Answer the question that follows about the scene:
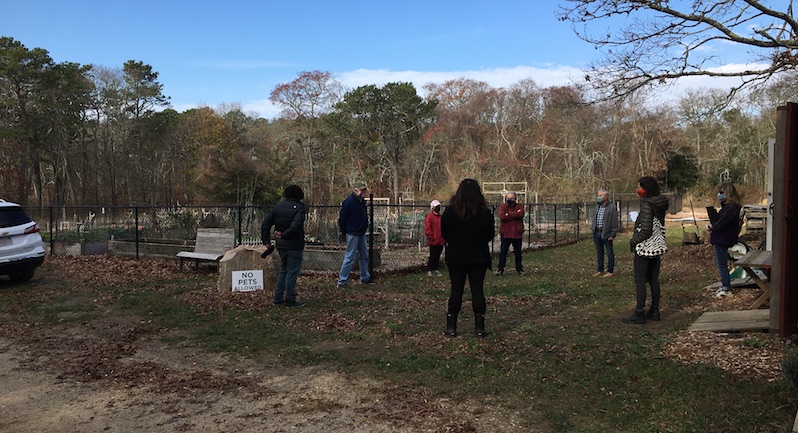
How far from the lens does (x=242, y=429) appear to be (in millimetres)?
3906

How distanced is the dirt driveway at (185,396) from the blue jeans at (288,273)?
6.35 ft

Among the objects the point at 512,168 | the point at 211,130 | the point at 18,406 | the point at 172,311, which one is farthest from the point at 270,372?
the point at 211,130

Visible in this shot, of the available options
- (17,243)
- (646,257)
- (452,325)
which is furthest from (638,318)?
(17,243)

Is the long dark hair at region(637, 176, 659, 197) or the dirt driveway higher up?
the long dark hair at region(637, 176, 659, 197)

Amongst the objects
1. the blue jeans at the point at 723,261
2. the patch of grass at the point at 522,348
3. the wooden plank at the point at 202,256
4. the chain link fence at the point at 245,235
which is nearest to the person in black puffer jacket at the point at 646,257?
the patch of grass at the point at 522,348

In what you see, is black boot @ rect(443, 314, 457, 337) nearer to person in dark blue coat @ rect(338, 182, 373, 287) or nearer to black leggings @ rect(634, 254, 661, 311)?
black leggings @ rect(634, 254, 661, 311)

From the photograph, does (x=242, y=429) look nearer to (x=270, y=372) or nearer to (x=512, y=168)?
Answer: (x=270, y=372)

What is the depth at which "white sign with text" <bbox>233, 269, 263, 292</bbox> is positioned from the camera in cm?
897

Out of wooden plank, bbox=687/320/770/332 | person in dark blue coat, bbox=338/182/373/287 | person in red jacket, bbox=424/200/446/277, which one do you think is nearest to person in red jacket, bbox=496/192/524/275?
person in red jacket, bbox=424/200/446/277

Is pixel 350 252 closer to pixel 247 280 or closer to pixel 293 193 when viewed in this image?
pixel 247 280

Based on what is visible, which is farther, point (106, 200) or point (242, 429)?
point (106, 200)

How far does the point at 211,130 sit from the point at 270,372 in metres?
51.6

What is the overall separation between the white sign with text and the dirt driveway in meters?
2.32

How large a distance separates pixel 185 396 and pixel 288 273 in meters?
3.50
